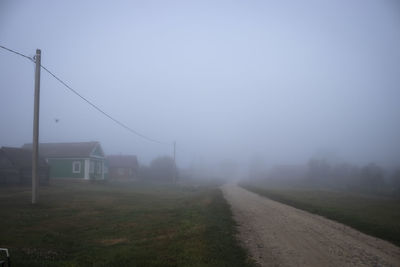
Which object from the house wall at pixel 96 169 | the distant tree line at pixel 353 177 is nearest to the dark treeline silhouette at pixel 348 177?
the distant tree line at pixel 353 177

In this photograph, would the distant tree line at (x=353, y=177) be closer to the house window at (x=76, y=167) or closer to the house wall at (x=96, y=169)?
the house wall at (x=96, y=169)

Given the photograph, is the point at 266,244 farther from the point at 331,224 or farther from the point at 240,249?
the point at 331,224

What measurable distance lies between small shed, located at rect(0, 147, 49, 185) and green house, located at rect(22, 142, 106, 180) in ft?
24.2

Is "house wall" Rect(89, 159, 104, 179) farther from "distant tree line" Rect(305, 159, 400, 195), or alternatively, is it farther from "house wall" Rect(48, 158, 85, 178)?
"distant tree line" Rect(305, 159, 400, 195)

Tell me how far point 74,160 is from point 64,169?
85.4 inches

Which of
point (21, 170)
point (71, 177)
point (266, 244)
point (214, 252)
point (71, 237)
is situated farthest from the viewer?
point (71, 177)

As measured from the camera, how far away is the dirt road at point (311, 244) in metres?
9.46

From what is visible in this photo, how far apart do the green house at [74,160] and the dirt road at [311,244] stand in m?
35.5

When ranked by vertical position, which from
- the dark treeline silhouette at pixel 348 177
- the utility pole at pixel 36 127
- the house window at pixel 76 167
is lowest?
the dark treeline silhouette at pixel 348 177

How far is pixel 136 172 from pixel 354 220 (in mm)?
62105

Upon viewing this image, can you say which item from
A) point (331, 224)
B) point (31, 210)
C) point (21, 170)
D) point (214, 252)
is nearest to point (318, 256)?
point (214, 252)

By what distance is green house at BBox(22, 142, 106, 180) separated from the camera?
47000 millimetres

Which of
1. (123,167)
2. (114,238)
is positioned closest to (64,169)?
(123,167)

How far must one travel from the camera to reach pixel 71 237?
12.6 meters
